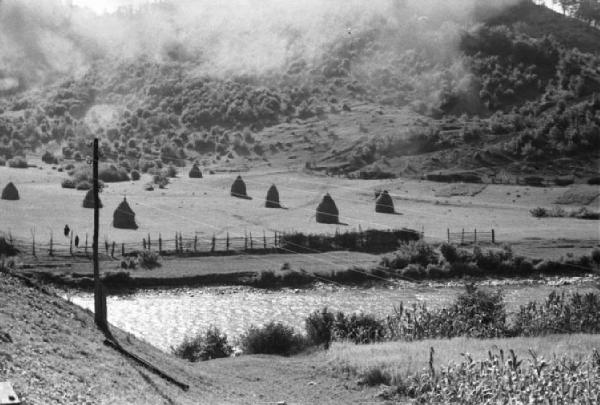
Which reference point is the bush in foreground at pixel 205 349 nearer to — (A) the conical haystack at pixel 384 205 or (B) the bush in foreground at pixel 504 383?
(B) the bush in foreground at pixel 504 383

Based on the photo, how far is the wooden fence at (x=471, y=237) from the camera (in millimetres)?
55469

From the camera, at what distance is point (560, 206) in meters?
70.6

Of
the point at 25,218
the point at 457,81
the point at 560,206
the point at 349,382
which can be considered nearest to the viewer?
the point at 349,382

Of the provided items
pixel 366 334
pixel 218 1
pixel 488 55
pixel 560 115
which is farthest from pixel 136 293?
pixel 218 1

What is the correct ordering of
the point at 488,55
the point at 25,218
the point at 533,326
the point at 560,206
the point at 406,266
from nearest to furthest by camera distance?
the point at 533,326, the point at 406,266, the point at 25,218, the point at 560,206, the point at 488,55

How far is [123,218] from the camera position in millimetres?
54250

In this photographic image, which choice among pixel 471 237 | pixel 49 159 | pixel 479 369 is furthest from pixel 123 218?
pixel 49 159

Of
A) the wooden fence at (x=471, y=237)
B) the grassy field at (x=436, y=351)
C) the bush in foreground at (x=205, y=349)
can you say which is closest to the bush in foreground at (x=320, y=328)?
the grassy field at (x=436, y=351)

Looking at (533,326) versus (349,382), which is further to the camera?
(533,326)

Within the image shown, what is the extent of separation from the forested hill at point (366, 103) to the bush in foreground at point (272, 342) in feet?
182

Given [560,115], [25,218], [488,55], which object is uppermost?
[488,55]

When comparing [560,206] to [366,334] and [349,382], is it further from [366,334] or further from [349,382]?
[349,382]

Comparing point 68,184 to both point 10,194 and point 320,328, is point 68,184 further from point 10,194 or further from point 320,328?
point 320,328

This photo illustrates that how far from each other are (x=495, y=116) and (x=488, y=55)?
2290cm
